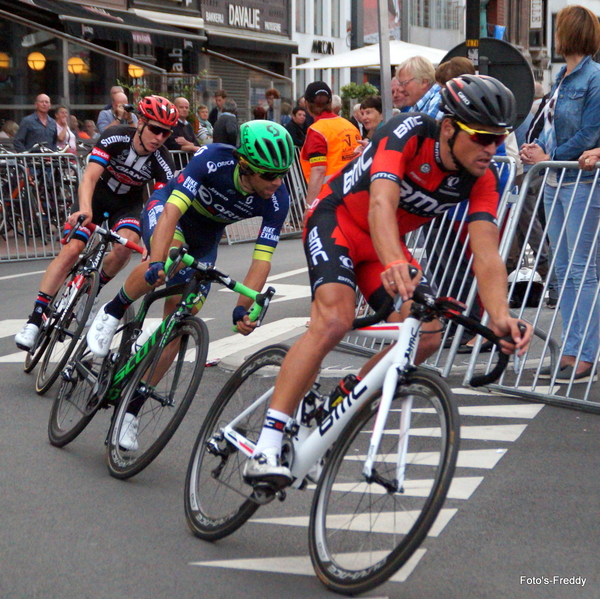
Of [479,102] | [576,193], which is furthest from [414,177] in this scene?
[576,193]

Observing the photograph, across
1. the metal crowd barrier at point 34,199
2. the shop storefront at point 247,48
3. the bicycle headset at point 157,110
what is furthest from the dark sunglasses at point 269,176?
the shop storefront at point 247,48

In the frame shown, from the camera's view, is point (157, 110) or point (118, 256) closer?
point (157, 110)

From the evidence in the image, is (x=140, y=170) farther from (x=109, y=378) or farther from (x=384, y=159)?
(x=384, y=159)

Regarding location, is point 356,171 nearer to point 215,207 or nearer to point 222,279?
point 222,279

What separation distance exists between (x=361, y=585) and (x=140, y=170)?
4425mm

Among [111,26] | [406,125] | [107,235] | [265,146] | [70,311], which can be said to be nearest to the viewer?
[406,125]

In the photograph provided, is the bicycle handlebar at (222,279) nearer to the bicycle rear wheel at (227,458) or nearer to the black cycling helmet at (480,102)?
the bicycle rear wheel at (227,458)

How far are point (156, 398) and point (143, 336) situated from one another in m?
0.35

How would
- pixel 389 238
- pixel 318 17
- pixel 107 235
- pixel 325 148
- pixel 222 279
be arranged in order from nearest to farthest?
pixel 389 238 < pixel 222 279 < pixel 107 235 < pixel 325 148 < pixel 318 17

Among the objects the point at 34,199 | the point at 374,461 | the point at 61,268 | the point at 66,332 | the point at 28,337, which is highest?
the point at 374,461

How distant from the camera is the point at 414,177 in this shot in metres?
4.08

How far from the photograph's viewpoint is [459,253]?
24.6ft

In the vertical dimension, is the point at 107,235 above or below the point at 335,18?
above

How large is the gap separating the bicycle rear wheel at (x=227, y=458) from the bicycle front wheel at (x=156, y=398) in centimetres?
27
